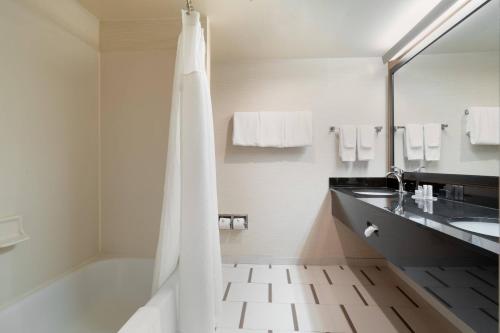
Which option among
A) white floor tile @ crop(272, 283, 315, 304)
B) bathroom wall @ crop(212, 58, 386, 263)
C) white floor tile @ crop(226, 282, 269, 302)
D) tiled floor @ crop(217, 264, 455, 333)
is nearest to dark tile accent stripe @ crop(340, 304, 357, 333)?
tiled floor @ crop(217, 264, 455, 333)

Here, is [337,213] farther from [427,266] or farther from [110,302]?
[110,302]

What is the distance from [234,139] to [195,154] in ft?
4.89

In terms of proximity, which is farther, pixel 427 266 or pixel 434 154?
pixel 434 154

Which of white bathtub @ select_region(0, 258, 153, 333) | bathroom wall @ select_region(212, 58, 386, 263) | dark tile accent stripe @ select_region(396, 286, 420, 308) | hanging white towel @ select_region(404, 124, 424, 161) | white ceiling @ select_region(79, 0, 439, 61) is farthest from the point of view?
bathroom wall @ select_region(212, 58, 386, 263)

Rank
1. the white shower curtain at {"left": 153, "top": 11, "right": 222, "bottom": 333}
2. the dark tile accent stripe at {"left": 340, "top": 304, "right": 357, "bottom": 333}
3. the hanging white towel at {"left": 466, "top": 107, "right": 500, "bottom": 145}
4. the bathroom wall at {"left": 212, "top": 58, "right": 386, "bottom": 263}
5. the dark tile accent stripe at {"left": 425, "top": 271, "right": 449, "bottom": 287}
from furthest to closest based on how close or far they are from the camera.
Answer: the bathroom wall at {"left": 212, "top": 58, "right": 386, "bottom": 263} → the dark tile accent stripe at {"left": 340, "top": 304, "right": 357, "bottom": 333} → the hanging white towel at {"left": 466, "top": 107, "right": 500, "bottom": 145} → the white shower curtain at {"left": 153, "top": 11, "right": 222, "bottom": 333} → the dark tile accent stripe at {"left": 425, "top": 271, "right": 449, "bottom": 287}

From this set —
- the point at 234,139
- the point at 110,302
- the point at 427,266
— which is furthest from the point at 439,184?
the point at 110,302

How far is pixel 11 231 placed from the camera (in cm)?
127

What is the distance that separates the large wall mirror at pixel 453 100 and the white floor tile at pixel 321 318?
1.32 meters

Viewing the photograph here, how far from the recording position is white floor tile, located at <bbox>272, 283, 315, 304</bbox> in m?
1.99

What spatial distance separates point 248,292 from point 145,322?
1.32 meters

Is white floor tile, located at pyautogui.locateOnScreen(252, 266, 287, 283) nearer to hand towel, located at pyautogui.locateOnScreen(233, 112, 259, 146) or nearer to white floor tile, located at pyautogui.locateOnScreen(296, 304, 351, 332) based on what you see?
white floor tile, located at pyautogui.locateOnScreen(296, 304, 351, 332)

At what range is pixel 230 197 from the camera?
2768 millimetres

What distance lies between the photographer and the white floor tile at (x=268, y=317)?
167 centimetres

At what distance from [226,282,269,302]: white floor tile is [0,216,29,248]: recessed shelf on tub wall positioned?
55.1 inches
